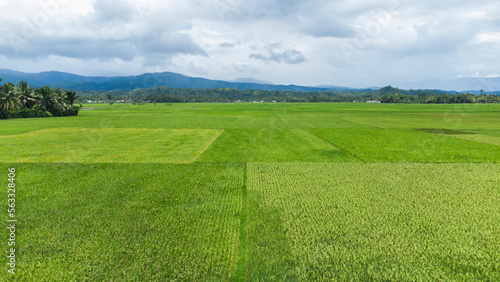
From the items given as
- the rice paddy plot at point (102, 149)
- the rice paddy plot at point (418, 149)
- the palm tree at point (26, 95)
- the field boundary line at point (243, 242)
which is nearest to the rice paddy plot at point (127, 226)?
the field boundary line at point (243, 242)

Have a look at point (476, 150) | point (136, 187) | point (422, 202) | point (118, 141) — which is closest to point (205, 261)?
point (136, 187)

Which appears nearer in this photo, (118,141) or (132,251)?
(132,251)

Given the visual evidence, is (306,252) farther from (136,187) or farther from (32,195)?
(32,195)

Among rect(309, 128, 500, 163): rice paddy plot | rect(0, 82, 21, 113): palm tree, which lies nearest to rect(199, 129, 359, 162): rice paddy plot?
rect(309, 128, 500, 163): rice paddy plot

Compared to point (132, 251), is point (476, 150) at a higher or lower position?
higher

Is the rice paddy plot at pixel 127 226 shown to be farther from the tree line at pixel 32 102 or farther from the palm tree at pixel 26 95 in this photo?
the palm tree at pixel 26 95

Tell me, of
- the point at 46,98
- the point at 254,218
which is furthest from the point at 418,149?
the point at 46,98

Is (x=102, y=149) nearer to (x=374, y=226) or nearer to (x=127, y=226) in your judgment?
(x=127, y=226)
